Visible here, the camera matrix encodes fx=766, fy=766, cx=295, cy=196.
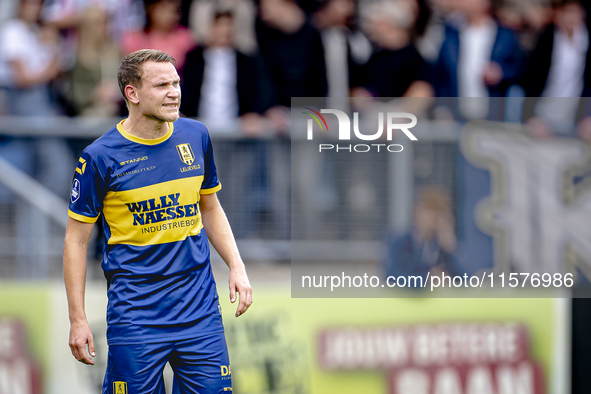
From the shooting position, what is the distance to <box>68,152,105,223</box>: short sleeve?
4.03 m

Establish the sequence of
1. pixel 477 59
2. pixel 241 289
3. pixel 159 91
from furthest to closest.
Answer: pixel 477 59 < pixel 241 289 < pixel 159 91

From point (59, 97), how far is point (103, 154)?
141 inches

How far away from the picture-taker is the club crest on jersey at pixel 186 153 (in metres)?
4.19

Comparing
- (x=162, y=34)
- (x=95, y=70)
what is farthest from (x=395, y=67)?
(x=95, y=70)

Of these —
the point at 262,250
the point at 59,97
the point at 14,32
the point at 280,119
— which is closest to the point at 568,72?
the point at 280,119

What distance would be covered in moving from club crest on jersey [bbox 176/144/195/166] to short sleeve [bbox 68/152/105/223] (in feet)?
1.45

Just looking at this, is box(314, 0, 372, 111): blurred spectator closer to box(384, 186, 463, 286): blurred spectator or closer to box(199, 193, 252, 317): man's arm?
box(384, 186, 463, 286): blurred spectator

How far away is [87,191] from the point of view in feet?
13.2

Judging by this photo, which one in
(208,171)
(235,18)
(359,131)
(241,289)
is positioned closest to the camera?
(241,289)

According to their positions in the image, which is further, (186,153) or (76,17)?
(76,17)

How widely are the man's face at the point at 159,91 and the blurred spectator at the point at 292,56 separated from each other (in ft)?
10.2

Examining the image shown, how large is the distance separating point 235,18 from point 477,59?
8.06 ft

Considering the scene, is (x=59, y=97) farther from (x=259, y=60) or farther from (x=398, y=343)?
(x=398, y=343)

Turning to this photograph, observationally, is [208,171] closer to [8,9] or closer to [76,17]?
[76,17]
